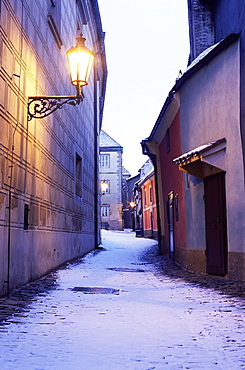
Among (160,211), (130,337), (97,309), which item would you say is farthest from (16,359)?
(160,211)

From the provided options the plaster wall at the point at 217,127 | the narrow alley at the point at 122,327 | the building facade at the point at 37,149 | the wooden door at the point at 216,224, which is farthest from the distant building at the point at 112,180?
the narrow alley at the point at 122,327

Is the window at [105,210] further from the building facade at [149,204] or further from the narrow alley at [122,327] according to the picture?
the narrow alley at [122,327]

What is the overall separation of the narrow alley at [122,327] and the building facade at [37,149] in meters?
0.82

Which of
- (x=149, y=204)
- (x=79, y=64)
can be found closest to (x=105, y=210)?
(x=149, y=204)

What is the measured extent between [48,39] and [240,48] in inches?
151

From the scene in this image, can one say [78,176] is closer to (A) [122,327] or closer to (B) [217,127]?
(B) [217,127]

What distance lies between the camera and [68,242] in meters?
11.7

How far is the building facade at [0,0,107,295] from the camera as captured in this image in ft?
19.9

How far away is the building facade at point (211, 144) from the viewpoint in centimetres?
827

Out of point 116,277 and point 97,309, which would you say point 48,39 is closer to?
point 116,277

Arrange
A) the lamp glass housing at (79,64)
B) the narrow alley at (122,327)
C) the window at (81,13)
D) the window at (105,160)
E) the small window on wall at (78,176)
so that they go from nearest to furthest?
the narrow alley at (122,327) → the lamp glass housing at (79,64) → the small window on wall at (78,176) → the window at (81,13) → the window at (105,160)

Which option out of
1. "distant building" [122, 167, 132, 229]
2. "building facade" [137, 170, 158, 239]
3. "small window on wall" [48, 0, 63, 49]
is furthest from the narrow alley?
"distant building" [122, 167, 132, 229]

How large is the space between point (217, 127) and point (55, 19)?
4227 mm

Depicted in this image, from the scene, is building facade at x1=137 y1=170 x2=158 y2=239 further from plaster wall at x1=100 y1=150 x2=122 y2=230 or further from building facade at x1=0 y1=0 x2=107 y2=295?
building facade at x1=0 y1=0 x2=107 y2=295
